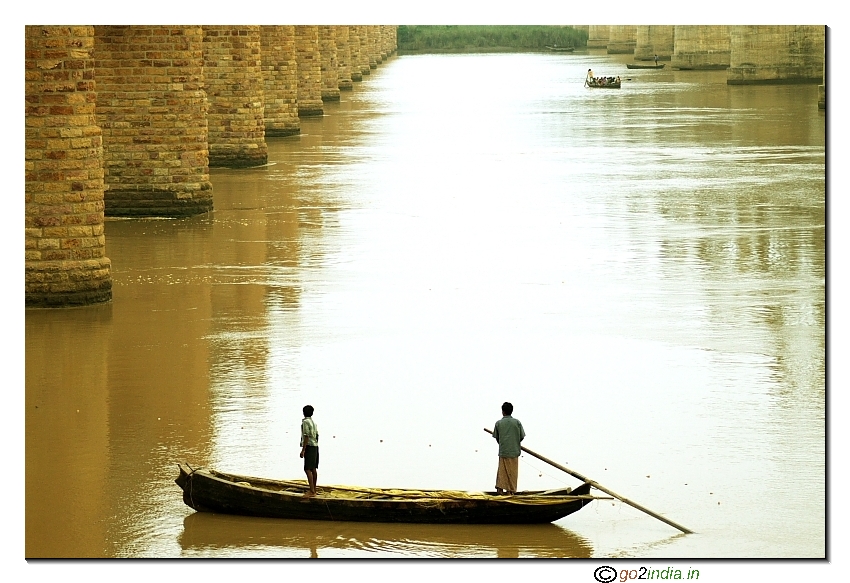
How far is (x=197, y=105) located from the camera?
20.3 m

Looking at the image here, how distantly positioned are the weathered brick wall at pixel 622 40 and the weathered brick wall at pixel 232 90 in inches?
2301

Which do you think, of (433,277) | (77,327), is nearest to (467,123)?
(433,277)

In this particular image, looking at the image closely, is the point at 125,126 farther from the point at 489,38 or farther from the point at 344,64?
the point at 489,38

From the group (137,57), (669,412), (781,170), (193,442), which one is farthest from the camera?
(781,170)

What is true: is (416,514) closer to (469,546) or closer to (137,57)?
(469,546)

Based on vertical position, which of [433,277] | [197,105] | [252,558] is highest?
[197,105]

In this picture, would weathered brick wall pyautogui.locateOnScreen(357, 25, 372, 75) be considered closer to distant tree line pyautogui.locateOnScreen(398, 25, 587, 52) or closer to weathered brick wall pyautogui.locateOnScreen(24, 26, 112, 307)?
distant tree line pyautogui.locateOnScreen(398, 25, 587, 52)

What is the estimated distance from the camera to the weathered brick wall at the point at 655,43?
71.8 m

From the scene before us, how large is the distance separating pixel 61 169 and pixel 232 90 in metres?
12.5

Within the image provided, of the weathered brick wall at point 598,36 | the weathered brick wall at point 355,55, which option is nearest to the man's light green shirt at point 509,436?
the weathered brick wall at point 355,55

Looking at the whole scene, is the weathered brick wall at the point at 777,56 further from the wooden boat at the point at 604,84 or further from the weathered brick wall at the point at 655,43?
the weathered brick wall at the point at 655,43

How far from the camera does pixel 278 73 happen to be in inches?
1283

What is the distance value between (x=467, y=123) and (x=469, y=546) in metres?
30.2

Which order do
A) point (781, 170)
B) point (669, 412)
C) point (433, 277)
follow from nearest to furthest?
point (669, 412), point (433, 277), point (781, 170)
